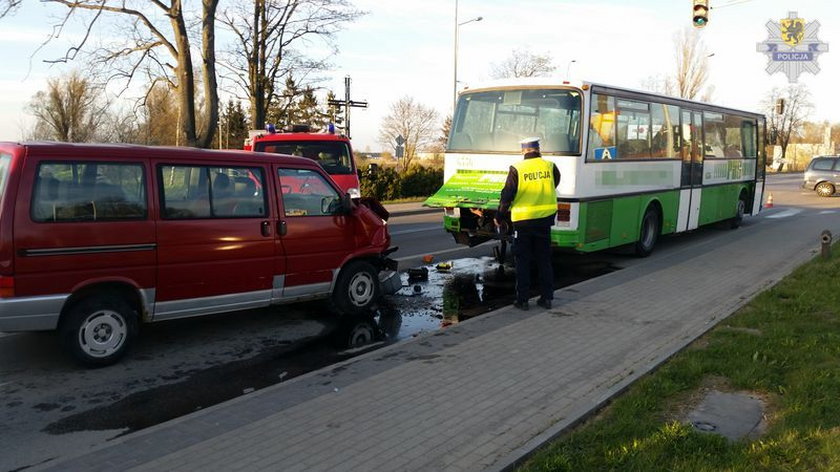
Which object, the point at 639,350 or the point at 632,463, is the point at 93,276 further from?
the point at 639,350

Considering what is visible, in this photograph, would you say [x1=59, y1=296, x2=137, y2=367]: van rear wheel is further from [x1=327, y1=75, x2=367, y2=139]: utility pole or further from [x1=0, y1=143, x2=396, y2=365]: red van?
[x1=327, y1=75, x2=367, y2=139]: utility pole

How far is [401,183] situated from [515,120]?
17437 mm

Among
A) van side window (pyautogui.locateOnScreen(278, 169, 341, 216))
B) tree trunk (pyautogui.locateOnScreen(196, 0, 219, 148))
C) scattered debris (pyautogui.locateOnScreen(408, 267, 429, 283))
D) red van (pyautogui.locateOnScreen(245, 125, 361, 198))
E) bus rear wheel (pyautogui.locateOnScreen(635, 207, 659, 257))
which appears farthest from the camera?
tree trunk (pyautogui.locateOnScreen(196, 0, 219, 148))

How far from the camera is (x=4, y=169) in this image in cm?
514

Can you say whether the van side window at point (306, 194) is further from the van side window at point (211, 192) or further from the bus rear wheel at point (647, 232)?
the bus rear wheel at point (647, 232)

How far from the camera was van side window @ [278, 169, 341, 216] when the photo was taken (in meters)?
6.76

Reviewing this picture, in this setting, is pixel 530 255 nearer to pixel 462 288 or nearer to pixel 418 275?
pixel 462 288

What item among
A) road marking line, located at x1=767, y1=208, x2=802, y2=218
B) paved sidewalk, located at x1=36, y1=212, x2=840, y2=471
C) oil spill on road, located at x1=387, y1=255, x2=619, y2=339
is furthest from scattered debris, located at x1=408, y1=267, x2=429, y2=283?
road marking line, located at x1=767, y1=208, x2=802, y2=218

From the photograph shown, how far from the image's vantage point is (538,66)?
4422cm

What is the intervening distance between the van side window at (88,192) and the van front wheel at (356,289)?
233cm

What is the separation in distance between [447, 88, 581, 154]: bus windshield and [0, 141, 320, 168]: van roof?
4.49m

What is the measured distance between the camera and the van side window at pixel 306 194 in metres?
6.76

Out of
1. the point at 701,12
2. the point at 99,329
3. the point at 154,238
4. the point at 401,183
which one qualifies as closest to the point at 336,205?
the point at 154,238
